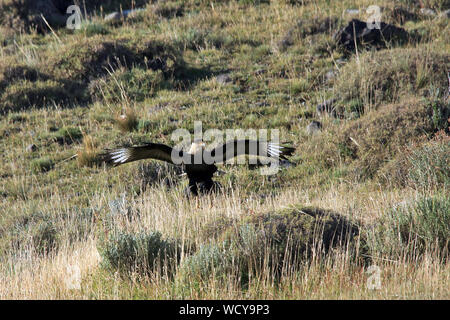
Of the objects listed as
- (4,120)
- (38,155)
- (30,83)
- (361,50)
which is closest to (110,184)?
(38,155)

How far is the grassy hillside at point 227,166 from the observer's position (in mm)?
5527

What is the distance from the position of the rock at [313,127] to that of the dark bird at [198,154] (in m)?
3.98

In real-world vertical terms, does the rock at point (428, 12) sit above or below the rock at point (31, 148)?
Answer: above

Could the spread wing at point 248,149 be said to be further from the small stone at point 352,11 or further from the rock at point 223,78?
the small stone at point 352,11

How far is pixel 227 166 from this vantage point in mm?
10609

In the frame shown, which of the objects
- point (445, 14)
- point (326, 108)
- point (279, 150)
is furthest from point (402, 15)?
point (279, 150)

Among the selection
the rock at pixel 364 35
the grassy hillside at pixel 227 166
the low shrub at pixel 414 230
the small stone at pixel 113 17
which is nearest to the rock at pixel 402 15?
the grassy hillside at pixel 227 166

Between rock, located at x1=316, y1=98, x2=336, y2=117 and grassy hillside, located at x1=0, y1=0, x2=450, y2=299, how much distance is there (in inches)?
2.6

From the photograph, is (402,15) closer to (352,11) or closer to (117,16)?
(352,11)

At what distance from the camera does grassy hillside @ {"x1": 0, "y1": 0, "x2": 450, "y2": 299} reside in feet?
18.1

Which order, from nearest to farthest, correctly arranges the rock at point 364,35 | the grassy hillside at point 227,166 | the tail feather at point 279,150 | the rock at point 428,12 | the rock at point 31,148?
1. the grassy hillside at point 227,166
2. the tail feather at point 279,150
3. the rock at point 31,148
4. the rock at point 364,35
5. the rock at point 428,12

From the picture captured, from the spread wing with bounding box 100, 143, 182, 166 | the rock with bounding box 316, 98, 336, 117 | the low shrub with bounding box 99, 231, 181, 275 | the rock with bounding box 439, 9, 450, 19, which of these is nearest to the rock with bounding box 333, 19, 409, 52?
the rock with bounding box 439, 9, 450, 19

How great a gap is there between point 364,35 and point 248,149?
8362 mm
